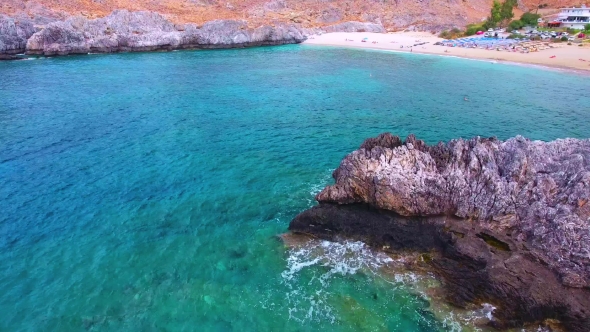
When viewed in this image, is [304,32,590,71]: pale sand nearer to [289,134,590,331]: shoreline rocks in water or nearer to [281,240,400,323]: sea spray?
[289,134,590,331]: shoreline rocks in water

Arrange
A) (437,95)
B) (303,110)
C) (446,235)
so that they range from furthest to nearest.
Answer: (437,95) → (303,110) → (446,235)

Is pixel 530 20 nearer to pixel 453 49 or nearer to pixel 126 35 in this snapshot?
pixel 453 49

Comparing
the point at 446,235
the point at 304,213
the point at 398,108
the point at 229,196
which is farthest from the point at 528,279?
the point at 398,108

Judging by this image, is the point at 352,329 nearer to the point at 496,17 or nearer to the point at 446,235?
the point at 446,235

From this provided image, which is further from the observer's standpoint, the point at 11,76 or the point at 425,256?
the point at 11,76


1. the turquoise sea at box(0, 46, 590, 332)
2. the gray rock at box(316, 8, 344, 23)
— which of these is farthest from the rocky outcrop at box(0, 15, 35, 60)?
the gray rock at box(316, 8, 344, 23)

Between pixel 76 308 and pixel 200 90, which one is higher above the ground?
pixel 200 90

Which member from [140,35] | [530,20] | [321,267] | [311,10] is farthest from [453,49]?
Result: [321,267]
